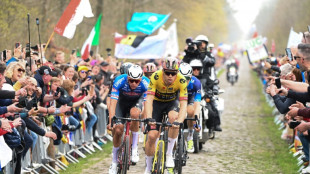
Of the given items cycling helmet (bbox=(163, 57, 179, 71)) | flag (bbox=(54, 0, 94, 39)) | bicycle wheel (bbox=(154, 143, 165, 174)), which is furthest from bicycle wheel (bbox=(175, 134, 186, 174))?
flag (bbox=(54, 0, 94, 39))

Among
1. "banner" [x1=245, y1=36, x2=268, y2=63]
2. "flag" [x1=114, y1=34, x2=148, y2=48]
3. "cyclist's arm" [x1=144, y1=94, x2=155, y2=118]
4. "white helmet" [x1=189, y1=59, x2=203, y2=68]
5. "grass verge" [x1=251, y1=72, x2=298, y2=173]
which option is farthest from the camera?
"banner" [x1=245, y1=36, x2=268, y2=63]

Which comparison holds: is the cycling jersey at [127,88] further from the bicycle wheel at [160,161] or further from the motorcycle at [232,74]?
the motorcycle at [232,74]

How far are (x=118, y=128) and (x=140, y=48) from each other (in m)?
11.8

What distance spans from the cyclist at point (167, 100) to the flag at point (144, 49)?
11.2 meters

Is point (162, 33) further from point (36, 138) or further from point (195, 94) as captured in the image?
point (36, 138)

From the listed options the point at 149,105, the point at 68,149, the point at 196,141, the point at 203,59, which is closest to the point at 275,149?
the point at 196,141

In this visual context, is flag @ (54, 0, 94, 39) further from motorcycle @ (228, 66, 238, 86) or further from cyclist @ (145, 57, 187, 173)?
motorcycle @ (228, 66, 238, 86)

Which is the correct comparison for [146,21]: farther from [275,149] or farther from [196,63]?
[196,63]

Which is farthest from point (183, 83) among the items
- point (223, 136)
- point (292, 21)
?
point (292, 21)

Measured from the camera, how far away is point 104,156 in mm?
14336

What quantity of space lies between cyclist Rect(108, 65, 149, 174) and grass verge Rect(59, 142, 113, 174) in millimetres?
1555

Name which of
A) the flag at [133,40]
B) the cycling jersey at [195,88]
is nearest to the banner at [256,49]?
the flag at [133,40]

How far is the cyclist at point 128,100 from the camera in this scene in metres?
10.4

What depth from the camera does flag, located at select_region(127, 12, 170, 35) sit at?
76.7 feet
